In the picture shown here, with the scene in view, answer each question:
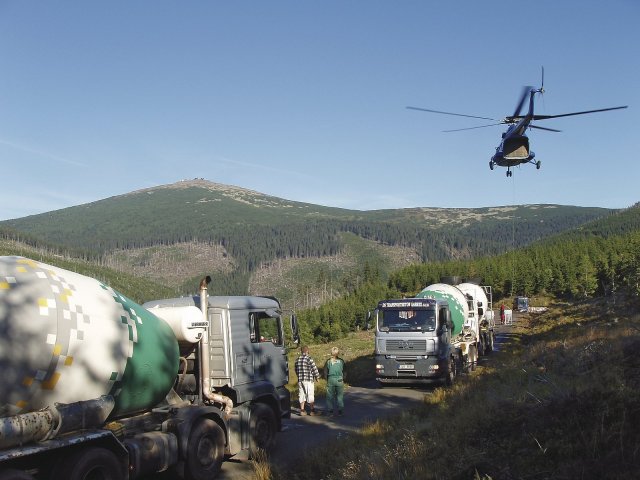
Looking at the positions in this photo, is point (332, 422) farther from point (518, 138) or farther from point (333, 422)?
point (518, 138)

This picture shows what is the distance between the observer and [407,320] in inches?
769

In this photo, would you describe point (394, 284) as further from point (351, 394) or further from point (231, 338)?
point (231, 338)

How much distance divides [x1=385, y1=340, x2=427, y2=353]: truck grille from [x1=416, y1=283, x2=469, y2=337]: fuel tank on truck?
3.94 metres

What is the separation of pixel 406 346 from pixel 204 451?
34.7ft

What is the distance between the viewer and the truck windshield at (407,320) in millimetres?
19248

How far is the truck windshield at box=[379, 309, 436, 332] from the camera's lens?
19.2 m

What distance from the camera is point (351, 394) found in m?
19.2

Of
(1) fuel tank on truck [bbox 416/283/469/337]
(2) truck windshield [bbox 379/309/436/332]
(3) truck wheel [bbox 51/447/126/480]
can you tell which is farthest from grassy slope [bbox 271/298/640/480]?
(1) fuel tank on truck [bbox 416/283/469/337]

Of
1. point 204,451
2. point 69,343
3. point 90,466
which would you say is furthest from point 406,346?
point 69,343

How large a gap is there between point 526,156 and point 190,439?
40.5ft

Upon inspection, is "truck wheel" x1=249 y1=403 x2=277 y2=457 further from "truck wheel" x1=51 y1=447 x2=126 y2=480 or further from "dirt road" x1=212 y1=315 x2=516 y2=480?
"truck wheel" x1=51 y1=447 x2=126 y2=480

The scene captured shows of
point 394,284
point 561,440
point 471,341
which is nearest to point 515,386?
point 561,440

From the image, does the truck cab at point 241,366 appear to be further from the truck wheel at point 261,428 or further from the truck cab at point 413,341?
the truck cab at point 413,341

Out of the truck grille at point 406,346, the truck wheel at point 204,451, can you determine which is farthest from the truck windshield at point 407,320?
the truck wheel at point 204,451
